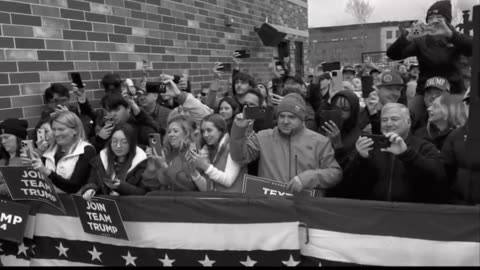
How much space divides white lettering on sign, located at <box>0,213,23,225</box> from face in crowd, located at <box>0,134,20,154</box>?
839 mm

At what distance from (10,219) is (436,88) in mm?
4008

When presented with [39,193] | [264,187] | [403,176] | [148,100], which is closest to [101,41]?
[148,100]

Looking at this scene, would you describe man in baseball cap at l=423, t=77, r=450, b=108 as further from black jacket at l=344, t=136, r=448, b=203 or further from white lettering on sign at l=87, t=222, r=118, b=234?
white lettering on sign at l=87, t=222, r=118, b=234

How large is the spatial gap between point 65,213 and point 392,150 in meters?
2.38

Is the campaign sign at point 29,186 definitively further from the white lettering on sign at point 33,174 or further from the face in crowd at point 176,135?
the face in crowd at point 176,135

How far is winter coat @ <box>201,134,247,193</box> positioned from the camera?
3.36 m

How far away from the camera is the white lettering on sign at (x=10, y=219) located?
3170 mm

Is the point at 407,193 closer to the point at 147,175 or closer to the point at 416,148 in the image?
the point at 416,148

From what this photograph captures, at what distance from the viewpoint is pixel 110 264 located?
3.00 metres

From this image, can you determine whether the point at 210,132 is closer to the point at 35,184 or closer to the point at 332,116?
the point at 332,116

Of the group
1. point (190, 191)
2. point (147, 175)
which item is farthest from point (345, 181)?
point (147, 175)

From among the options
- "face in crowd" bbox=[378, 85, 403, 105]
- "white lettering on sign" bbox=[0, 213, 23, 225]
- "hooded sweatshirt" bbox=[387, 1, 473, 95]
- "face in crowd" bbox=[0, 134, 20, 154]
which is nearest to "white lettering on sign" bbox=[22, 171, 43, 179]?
"white lettering on sign" bbox=[0, 213, 23, 225]

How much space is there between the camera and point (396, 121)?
294 centimetres

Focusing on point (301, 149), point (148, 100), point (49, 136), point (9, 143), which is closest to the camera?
point (301, 149)
